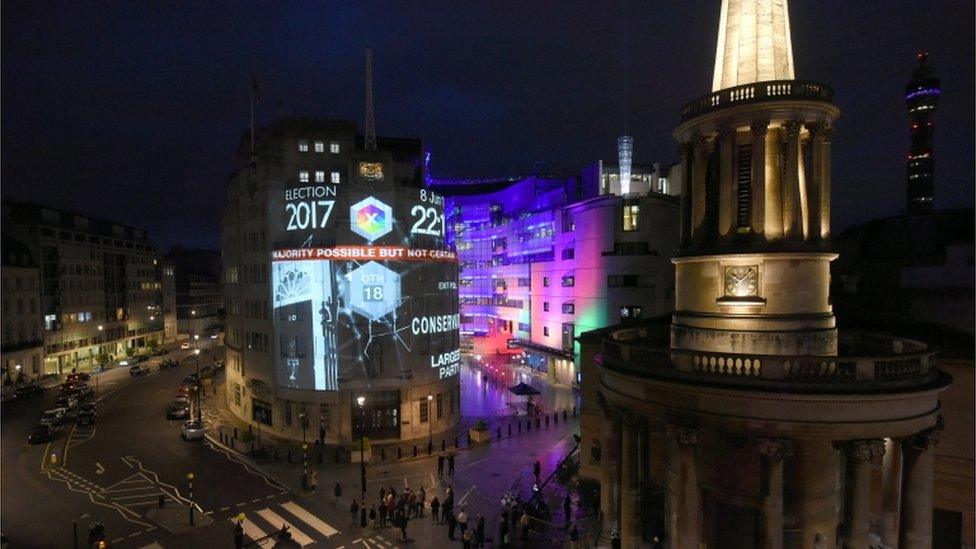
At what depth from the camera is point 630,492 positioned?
19.3 metres

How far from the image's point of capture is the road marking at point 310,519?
28.0m

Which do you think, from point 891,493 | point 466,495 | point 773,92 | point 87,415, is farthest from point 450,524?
point 87,415

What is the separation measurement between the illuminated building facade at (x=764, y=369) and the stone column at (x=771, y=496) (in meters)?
0.03

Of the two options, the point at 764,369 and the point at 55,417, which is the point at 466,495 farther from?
the point at 55,417

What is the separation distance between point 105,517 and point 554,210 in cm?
5503

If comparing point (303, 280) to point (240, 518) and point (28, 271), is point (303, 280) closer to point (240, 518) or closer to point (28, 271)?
point (240, 518)

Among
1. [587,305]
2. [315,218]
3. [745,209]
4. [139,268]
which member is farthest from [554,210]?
[139,268]

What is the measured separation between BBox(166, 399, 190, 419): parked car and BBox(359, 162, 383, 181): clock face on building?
28.9 m

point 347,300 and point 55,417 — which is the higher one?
point 347,300

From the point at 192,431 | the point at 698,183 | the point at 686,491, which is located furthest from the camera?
the point at 192,431

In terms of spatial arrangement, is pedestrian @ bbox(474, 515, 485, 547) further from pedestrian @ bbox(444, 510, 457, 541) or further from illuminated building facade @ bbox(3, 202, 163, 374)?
illuminated building facade @ bbox(3, 202, 163, 374)

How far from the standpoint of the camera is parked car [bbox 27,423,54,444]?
44094 mm

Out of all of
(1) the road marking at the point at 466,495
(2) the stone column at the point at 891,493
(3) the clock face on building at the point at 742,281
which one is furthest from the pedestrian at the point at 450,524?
(2) the stone column at the point at 891,493

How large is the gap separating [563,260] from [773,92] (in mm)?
50377
